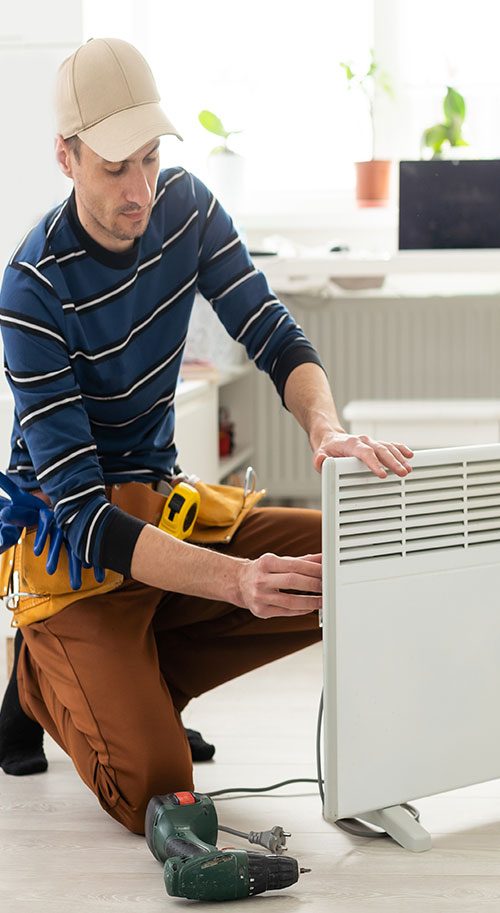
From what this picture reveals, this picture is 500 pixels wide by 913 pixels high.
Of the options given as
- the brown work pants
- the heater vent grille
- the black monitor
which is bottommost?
the brown work pants

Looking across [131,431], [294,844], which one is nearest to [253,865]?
[294,844]

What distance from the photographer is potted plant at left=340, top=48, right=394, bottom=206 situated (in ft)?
11.0

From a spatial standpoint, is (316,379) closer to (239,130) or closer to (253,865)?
(253,865)

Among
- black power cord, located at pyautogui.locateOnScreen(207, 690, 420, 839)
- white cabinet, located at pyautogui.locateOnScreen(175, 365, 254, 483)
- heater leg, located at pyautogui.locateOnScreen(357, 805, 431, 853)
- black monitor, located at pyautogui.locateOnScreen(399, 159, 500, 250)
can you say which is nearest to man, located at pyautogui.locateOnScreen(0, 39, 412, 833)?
black power cord, located at pyautogui.locateOnScreen(207, 690, 420, 839)

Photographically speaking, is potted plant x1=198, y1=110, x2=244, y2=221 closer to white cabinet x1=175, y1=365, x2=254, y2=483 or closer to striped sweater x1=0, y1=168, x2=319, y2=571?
white cabinet x1=175, y1=365, x2=254, y2=483

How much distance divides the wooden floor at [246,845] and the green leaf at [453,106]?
6.88 ft

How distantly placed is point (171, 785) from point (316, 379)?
62 cm

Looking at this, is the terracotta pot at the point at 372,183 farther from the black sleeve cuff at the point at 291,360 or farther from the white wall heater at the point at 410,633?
the white wall heater at the point at 410,633

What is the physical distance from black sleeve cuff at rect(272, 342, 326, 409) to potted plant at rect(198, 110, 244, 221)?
1.75 meters

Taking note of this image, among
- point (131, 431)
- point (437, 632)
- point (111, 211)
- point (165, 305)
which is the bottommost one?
point (437, 632)

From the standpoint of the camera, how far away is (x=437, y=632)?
56.6 inches

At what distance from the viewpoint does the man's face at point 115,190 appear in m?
1.49

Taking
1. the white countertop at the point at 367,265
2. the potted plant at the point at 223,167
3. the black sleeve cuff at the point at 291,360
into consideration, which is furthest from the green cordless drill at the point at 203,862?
the potted plant at the point at 223,167

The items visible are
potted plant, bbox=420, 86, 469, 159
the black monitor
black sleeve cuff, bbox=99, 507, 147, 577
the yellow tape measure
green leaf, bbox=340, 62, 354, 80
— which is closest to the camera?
black sleeve cuff, bbox=99, 507, 147, 577
